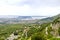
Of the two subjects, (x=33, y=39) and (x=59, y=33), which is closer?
(x=33, y=39)

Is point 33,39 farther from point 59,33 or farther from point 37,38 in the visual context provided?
point 59,33

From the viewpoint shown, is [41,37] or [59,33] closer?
[41,37]

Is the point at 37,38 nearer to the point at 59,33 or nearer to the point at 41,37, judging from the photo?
the point at 41,37

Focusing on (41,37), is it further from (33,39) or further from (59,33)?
(59,33)

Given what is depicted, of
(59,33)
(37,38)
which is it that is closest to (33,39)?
Result: (37,38)

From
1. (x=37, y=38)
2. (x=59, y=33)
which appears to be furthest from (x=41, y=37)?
(x=59, y=33)

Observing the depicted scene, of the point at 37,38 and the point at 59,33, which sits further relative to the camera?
the point at 59,33
